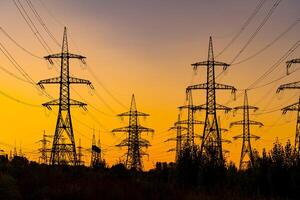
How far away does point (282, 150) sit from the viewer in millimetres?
39906

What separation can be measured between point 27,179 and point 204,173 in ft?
39.5

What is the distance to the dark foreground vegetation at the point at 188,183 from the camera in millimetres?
29391

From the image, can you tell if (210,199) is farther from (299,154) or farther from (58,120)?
(58,120)

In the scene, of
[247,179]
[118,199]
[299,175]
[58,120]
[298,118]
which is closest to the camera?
[118,199]

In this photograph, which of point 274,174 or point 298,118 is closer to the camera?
point 274,174

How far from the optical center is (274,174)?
128ft

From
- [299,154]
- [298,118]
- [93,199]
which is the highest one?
[298,118]

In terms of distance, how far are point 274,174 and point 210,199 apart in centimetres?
1189

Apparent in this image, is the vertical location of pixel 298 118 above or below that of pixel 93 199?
above

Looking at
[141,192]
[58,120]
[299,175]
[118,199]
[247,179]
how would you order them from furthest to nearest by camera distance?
[58,120] < [247,179] < [299,175] < [141,192] < [118,199]

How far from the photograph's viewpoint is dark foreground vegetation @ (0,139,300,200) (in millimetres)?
29391

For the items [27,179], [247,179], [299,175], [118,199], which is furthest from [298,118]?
[118,199]

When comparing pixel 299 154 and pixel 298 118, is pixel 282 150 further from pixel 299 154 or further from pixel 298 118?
pixel 298 118

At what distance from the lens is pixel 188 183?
142ft
